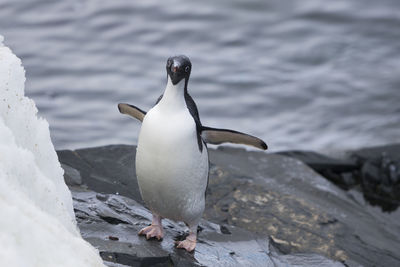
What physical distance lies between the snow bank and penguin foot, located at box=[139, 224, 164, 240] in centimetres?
108

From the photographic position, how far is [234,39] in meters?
12.9

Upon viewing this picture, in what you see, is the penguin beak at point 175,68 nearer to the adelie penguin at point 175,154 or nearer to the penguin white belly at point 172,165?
the adelie penguin at point 175,154

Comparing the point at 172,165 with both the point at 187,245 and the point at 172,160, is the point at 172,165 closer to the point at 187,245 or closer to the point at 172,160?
the point at 172,160

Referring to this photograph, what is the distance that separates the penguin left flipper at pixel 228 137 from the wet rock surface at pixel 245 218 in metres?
0.65

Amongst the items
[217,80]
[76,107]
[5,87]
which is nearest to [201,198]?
[5,87]

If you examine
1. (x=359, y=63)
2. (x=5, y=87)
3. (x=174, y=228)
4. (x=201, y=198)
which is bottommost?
(x=359, y=63)

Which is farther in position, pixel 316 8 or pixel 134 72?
pixel 316 8

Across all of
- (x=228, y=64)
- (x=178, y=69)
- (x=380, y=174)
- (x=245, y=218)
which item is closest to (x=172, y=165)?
(x=178, y=69)

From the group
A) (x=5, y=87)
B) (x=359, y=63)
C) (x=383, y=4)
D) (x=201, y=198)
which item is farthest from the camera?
(x=383, y=4)

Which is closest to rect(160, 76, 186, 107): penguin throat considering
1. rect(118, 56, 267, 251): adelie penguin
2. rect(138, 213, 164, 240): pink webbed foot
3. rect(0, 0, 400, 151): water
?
rect(118, 56, 267, 251): adelie penguin

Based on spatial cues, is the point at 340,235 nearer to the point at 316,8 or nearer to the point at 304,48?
the point at 304,48

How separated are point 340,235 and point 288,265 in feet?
4.05

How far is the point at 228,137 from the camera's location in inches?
185

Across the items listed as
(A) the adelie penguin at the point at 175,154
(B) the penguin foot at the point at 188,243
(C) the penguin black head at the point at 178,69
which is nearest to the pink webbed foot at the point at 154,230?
(A) the adelie penguin at the point at 175,154
